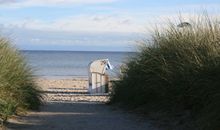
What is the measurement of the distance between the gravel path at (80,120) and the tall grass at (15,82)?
32cm

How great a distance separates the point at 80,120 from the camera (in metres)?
12.2

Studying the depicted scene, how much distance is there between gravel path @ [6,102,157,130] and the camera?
438 inches

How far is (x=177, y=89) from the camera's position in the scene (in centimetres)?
1212

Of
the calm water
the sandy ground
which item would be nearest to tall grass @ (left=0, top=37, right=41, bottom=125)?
the sandy ground

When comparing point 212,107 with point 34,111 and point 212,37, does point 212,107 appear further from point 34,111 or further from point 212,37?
point 34,111

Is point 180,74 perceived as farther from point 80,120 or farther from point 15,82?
point 15,82

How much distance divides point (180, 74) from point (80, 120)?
2245 mm

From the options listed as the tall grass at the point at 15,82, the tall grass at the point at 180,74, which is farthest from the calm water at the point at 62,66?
the tall grass at the point at 180,74

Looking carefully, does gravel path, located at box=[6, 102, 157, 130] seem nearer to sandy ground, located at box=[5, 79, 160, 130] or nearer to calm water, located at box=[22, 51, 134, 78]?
sandy ground, located at box=[5, 79, 160, 130]

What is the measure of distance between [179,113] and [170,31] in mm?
2849

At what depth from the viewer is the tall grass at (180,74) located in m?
10.6

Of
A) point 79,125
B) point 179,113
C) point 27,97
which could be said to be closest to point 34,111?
point 27,97

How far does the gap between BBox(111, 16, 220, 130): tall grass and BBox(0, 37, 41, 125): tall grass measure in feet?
8.10

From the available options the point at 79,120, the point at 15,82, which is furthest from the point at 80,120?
the point at 15,82
